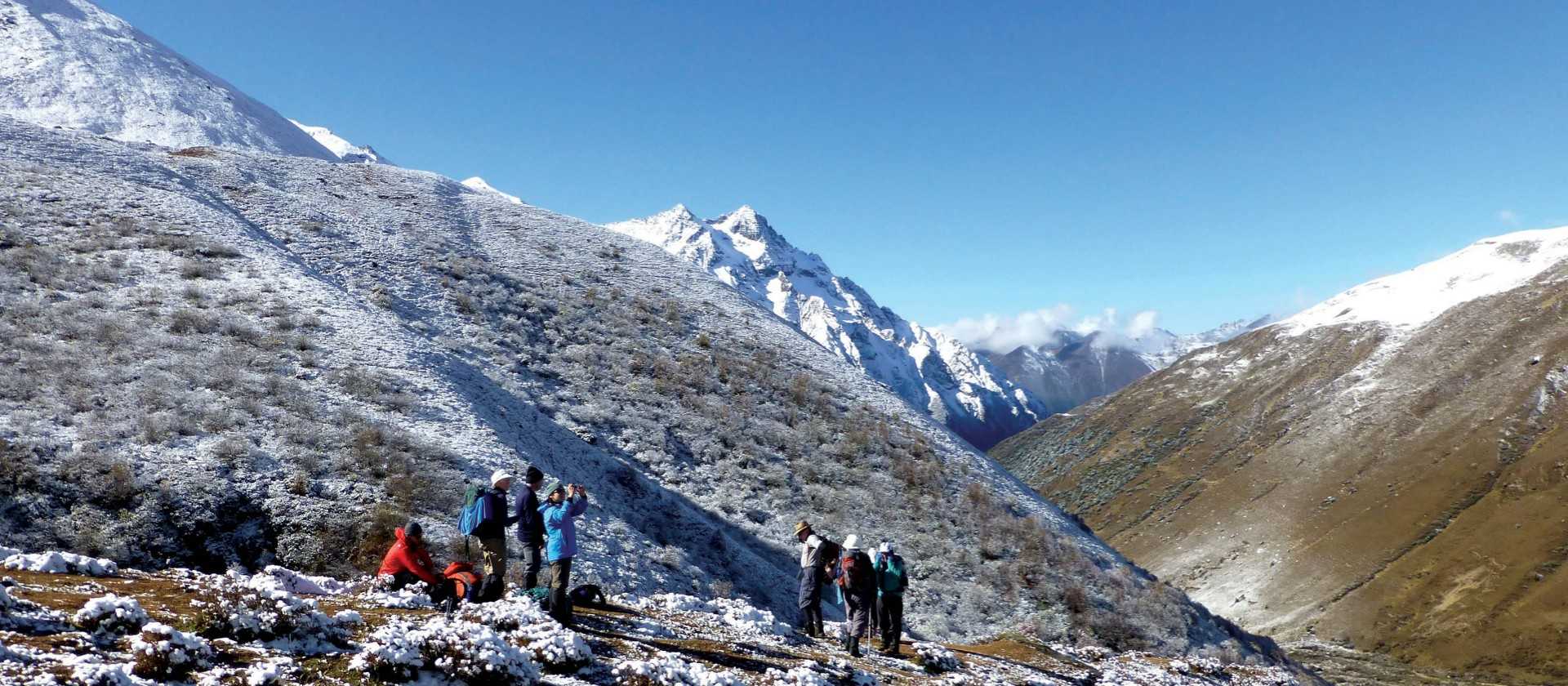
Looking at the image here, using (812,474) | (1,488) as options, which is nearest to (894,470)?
(812,474)

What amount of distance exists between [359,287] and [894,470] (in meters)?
25.8

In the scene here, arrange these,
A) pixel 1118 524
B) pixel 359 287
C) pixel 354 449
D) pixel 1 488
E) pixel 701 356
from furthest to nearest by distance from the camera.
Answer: pixel 1118 524, pixel 701 356, pixel 359 287, pixel 354 449, pixel 1 488

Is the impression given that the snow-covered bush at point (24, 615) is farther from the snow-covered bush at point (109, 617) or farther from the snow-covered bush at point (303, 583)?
the snow-covered bush at point (303, 583)

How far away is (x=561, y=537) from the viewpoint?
13.6 meters

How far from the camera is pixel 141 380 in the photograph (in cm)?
2270

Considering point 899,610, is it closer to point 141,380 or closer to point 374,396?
point 374,396

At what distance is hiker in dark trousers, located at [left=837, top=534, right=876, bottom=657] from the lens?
17156 mm

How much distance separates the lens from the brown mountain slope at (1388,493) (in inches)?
3642

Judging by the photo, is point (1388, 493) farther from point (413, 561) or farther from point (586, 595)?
point (413, 561)

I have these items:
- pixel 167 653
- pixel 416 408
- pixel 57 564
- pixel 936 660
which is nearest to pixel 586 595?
pixel 936 660

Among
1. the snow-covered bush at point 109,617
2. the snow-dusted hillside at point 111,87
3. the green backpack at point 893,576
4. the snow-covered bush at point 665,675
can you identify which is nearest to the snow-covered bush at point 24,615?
the snow-covered bush at point 109,617

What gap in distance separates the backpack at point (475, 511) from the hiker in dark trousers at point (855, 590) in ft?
24.7

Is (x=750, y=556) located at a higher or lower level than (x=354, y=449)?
lower

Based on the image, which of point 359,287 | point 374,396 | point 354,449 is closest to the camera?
point 354,449
